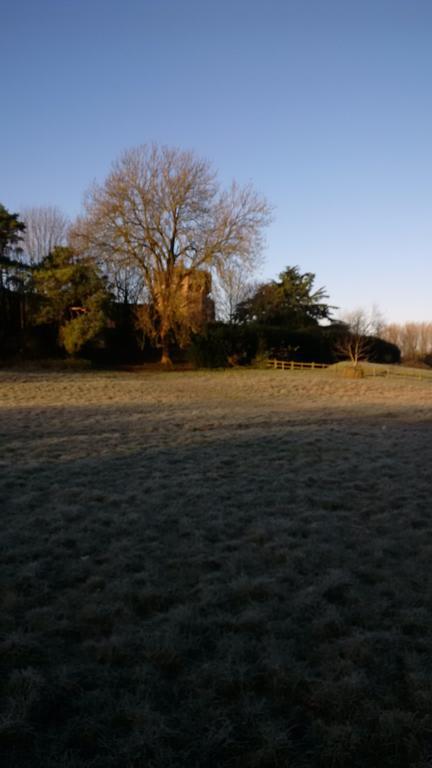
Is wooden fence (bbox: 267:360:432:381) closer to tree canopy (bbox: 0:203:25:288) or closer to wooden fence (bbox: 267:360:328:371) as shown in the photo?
wooden fence (bbox: 267:360:328:371)

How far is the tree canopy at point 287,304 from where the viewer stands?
42.7 metres

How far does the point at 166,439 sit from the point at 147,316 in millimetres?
21753

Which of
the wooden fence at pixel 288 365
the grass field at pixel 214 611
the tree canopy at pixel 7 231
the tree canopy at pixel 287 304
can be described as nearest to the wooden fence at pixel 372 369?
the wooden fence at pixel 288 365

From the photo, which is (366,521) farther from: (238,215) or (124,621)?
(238,215)

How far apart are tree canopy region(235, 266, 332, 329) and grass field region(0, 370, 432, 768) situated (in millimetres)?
35984

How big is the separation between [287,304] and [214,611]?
43376 mm

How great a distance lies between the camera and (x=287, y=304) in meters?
45.0

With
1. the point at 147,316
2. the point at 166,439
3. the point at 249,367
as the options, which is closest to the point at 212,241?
the point at 147,316

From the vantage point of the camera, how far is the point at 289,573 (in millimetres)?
3621

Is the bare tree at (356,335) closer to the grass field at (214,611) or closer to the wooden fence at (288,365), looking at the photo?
the wooden fence at (288,365)

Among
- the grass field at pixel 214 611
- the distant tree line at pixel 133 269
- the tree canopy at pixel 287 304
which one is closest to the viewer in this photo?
the grass field at pixel 214 611

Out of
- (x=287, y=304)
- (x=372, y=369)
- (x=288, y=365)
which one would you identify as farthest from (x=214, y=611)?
(x=287, y=304)

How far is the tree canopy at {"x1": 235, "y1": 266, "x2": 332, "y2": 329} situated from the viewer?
42.7 meters

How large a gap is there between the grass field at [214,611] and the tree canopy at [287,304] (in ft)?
118
